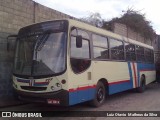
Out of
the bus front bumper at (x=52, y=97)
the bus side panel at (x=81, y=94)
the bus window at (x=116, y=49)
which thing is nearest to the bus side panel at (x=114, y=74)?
the bus window at (x=116, y=49)

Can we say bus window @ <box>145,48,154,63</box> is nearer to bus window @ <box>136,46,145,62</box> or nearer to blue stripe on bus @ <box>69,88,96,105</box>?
bus window @ <box>136,46,145,62</box>

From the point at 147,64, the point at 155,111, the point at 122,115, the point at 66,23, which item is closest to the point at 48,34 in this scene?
the point at 66,23

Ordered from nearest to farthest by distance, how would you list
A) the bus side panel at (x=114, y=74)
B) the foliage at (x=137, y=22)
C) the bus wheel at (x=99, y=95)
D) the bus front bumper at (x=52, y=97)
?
the bus front bumper at (x=52, y=97) → the bus wheel at (x=99, y=95) → the bus side panel at (x=114, y=74) → the foliage at (x=137, y=22)

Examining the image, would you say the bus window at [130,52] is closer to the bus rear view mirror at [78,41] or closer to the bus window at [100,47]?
the bus window at [100,47]

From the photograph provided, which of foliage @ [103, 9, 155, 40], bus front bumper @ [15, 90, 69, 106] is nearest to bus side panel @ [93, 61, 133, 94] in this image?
bus front bumper @ [15, 90, 69, 106]

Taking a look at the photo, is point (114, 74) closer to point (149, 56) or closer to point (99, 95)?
point (99, 95)

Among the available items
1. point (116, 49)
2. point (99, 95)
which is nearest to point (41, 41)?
point (99, 95)

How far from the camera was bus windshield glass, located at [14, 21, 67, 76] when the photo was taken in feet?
26.5

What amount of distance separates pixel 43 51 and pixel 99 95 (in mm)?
2950

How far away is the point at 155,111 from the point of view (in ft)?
30.3

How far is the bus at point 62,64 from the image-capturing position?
7.98 m

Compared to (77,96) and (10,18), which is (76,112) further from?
(10,18)

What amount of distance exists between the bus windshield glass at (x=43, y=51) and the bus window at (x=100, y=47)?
6.46 ft

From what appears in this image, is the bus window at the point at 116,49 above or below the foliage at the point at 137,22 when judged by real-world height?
below
